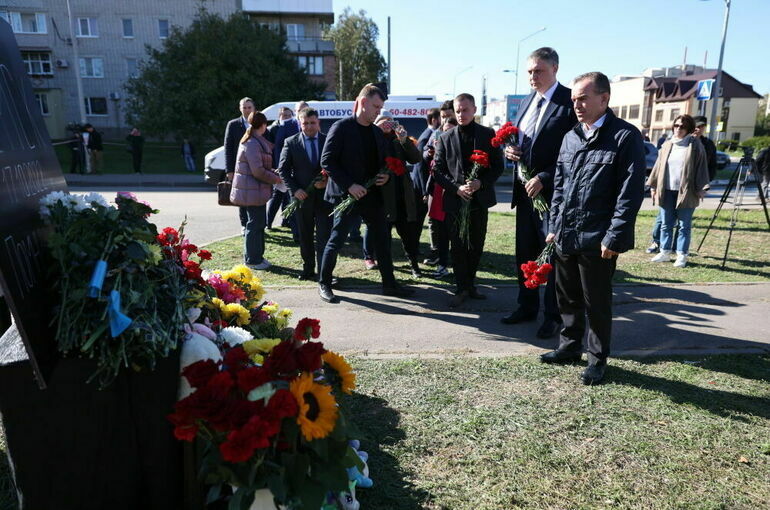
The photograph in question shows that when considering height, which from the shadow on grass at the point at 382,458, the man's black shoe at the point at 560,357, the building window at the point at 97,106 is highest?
the building window at the point at 97,106

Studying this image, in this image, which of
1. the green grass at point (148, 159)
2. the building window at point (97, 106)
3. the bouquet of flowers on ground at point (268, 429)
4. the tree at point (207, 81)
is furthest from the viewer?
the building window at point (97, 106)

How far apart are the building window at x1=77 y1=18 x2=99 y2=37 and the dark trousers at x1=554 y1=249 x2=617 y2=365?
47345mm

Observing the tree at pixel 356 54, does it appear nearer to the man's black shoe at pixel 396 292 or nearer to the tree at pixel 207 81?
the tree at pixel 207 81

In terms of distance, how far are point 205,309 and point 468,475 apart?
168 cm

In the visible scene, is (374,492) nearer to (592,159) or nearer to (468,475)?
(468,475)

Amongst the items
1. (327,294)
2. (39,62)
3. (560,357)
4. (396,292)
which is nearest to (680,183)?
(396,292)

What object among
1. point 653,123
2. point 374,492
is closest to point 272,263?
point 374,492

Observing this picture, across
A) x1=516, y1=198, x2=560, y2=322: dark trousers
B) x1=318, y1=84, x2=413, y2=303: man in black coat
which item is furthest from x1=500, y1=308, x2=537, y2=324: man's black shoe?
x1=318, y1=84, x2=413, y2=303: man in black coat

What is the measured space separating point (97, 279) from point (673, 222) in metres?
7.99

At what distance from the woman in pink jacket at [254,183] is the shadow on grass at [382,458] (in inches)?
156

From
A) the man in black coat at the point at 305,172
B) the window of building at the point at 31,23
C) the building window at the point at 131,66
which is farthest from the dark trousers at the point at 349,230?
the window of building at the point at 31,23

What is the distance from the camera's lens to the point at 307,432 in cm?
197

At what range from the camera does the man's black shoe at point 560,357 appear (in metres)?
4.35

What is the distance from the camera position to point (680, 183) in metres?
7.75
